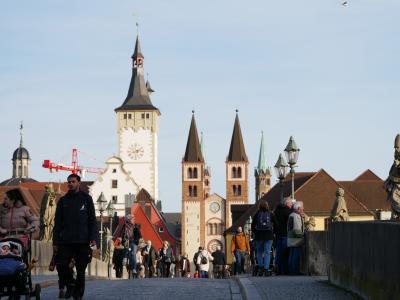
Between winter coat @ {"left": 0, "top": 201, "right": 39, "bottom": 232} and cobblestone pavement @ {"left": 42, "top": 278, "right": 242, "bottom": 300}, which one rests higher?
winter coat @ {"left": 0, "top": 201, "right": 39, "bottom": 232}

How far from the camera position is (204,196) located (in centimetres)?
16912

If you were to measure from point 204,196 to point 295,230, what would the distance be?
476 feet

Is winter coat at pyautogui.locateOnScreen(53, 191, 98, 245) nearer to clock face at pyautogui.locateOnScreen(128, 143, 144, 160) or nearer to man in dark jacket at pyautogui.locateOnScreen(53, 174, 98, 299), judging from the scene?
man in dark jacket at pyautogui.locateOnScreen(53, 174, 98, 299)

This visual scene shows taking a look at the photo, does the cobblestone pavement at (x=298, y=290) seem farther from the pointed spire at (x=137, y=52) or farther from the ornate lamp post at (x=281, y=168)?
the pointed spire at (x=137, y=52)

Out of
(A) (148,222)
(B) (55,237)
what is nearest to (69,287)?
(B) (55,237)

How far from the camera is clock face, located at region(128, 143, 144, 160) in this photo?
586 feet

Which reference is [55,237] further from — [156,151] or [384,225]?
[156,151]

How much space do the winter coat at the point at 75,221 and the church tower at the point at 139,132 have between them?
158423 millimetres

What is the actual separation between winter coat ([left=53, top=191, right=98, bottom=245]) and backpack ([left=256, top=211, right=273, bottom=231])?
9.14 metres

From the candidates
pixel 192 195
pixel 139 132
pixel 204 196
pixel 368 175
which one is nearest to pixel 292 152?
pixel 368 175

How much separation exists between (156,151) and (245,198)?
20.4 m

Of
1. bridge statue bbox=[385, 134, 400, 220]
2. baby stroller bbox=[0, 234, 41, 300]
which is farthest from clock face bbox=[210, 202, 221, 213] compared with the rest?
baby stroller bbox=[0, 234, 41, 300]

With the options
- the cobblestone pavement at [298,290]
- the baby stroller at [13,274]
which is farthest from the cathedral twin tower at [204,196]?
the baby stroller at [13,274]

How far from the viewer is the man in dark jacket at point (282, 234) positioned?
25.0 metres
